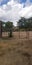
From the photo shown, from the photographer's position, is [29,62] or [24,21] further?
[24,21]

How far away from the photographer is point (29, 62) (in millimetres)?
12492

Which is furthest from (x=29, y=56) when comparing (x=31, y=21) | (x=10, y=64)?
(x=31, y=21)

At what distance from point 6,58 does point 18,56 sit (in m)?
1.11

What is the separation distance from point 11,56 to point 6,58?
67 centimetres

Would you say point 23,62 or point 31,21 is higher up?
point 31,21

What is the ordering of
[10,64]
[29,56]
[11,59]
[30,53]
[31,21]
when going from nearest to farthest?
[10,64] < [11,59] < [29,56] < [30,53] < [31,21]

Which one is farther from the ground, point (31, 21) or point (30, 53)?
point (31, 21)

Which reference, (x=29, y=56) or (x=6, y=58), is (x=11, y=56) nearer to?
(x=6, y=58)

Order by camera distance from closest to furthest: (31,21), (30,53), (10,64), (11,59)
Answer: (10,64), (11,59), (30,53), (31,21)

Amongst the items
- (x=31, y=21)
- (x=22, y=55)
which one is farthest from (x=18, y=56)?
(x=31, y=21)

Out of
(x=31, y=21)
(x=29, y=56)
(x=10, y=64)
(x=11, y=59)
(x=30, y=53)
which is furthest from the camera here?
(x=31, y=21)

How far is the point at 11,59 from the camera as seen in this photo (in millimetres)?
13094

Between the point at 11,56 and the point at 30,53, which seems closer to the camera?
the point at 11,56

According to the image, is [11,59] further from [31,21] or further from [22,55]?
[31,21]
